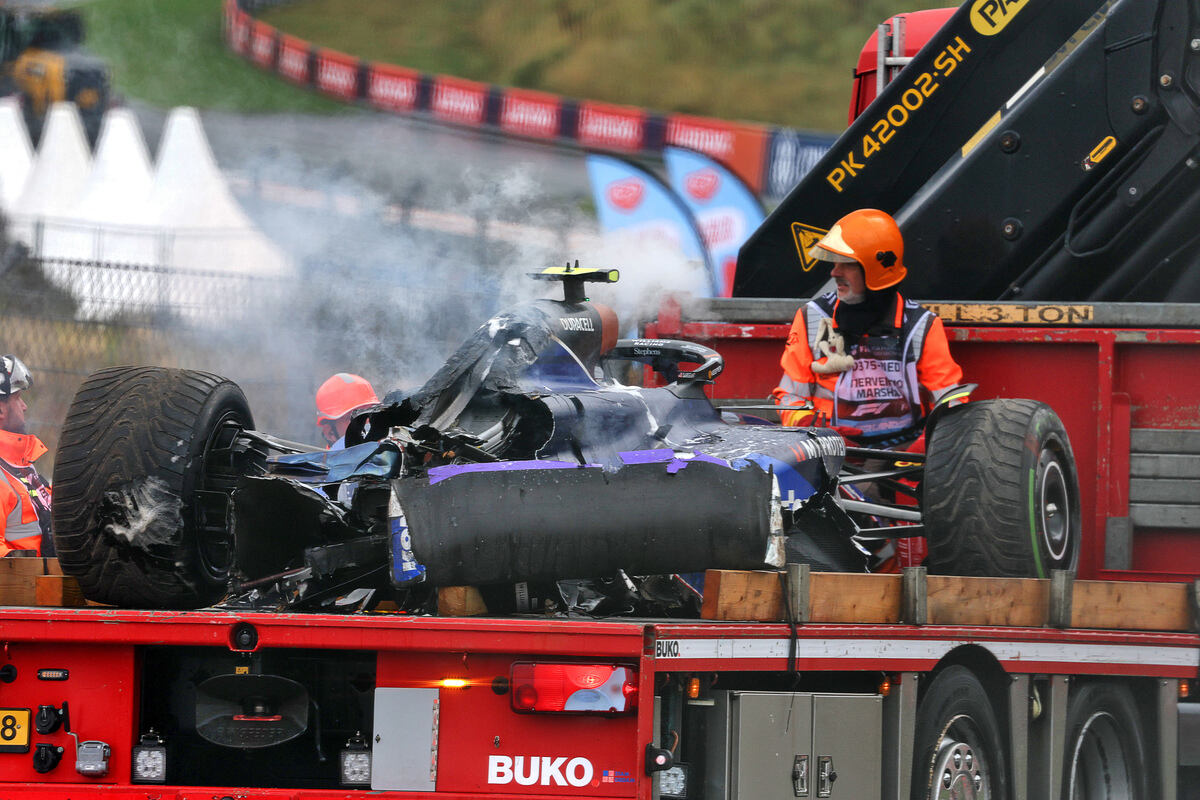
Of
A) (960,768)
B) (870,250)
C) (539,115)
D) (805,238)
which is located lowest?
(960,768)

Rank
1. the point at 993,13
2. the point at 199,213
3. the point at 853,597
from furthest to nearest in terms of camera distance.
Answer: the point at 199,213 < the point at 993,13 < the point at 853,597

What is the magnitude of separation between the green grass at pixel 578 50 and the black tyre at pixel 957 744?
22.0 metres

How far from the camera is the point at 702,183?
24781 mm

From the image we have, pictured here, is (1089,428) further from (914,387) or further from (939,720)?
(939,720)

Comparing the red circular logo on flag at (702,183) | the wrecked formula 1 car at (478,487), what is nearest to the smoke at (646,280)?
the wrecked formula 1 car at (478,487)

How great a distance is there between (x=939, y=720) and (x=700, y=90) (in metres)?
23.7

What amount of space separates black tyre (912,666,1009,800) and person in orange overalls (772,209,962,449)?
1.63m

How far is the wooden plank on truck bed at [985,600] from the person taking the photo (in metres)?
5.68

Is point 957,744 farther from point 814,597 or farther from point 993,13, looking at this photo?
point 993,13

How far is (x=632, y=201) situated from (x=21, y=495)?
16547 mm

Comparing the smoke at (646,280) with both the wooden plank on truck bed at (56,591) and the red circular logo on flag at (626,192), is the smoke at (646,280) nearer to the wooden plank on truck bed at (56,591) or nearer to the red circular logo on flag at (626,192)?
the wooden plank on truck bed at (56,591)

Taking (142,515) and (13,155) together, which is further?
(13,155)

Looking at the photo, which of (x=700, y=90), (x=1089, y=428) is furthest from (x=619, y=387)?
(x=700, y=90)

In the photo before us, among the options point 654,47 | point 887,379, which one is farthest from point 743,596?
point 654,47
